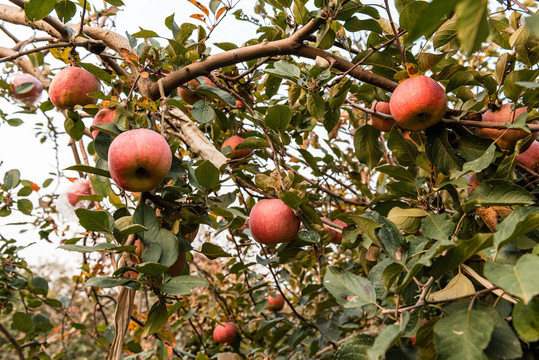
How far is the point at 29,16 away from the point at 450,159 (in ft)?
3.84

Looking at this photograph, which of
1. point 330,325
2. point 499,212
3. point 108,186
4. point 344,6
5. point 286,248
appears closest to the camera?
point 499,212

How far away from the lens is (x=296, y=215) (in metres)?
1.12

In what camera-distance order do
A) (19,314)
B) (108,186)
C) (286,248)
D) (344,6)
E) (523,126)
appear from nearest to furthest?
(523,126) → (344,6) → (286,248) → (108,186) → (19,314)

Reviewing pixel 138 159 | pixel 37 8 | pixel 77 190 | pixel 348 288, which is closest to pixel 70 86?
pixel 37 8

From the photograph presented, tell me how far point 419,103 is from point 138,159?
725 mm

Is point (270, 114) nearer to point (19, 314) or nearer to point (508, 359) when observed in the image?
point (508, 359)

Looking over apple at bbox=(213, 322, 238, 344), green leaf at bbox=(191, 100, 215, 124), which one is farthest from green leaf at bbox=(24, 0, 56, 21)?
apple at bbox=(213, 322, 238, 344)

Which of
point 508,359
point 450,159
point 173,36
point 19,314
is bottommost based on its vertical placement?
point 508,359

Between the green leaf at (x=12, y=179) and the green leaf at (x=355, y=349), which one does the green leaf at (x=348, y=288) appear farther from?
the green leaf at (x=12, y=179)

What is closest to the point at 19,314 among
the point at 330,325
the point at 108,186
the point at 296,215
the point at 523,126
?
the point at 108,186

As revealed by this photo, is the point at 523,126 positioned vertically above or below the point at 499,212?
above

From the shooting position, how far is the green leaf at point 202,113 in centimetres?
122

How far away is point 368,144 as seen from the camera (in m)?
1.28

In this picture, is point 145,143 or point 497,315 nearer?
point 497,315
